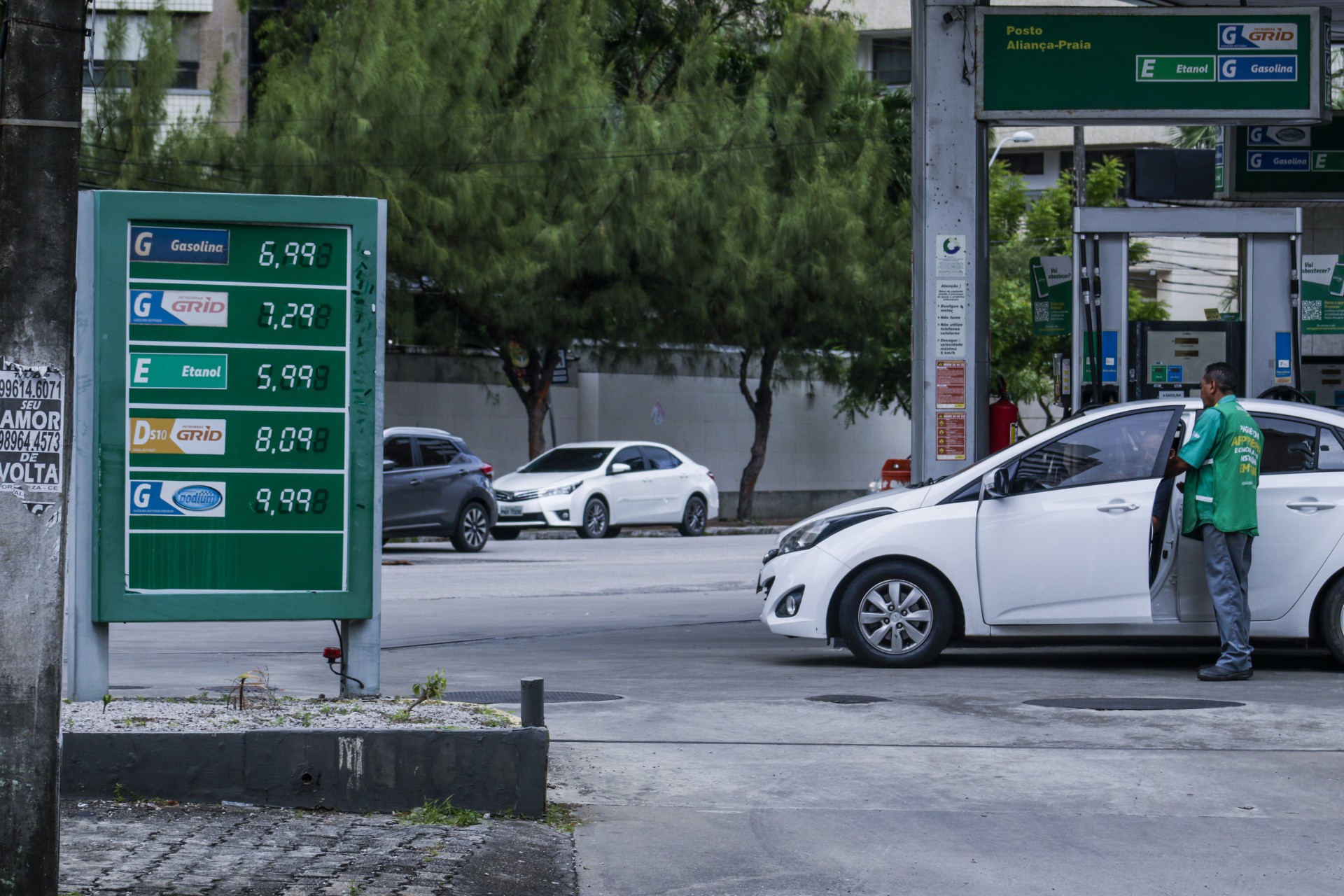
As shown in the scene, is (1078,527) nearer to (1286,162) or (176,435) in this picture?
(176,435)

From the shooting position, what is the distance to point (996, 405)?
13.3 meters

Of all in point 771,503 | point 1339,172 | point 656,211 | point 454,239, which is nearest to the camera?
point 1339,172

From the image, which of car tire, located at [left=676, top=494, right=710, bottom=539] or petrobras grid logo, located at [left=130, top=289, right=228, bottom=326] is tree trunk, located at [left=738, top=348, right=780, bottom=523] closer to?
car tire, located at [left=676, top=494, right=710, bottom=539]

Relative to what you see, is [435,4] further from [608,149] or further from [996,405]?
[996,405]

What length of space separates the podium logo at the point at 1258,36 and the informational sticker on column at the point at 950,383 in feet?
9.77

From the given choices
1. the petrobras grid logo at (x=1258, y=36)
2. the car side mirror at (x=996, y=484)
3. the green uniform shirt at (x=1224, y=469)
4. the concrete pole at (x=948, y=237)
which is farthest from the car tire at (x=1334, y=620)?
the petrobras grid logo at (x=1258, y=36)

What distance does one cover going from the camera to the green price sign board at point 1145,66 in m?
12.5

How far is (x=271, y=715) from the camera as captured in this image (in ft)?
21.6

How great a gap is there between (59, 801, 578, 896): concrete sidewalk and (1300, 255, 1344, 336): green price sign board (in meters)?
14.1

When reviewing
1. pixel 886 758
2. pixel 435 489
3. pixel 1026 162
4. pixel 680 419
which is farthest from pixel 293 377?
pixel 1026 162

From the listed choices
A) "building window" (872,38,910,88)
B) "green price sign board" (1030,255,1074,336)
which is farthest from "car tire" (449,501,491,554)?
"building window" (872,38,910,88)

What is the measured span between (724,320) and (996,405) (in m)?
19.2

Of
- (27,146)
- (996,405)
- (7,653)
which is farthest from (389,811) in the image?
(996,405)

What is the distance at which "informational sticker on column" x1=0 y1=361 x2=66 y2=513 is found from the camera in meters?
4.48
